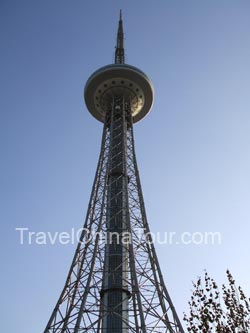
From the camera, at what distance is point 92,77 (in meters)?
31.7

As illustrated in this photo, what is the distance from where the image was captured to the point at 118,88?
32156 mm

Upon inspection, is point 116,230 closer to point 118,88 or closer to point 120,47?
point 118,88

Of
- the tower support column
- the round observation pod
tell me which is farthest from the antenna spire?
the tower support column

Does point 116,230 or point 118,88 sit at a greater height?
point 118,88

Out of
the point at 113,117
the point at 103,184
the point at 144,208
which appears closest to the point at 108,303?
the point at 144,208

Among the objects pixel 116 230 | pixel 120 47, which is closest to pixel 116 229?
pixel 116 230

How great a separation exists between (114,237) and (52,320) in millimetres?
5967

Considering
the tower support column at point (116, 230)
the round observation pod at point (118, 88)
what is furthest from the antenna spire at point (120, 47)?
the tower support column at point (116, 230)

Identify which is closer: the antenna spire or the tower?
the tower

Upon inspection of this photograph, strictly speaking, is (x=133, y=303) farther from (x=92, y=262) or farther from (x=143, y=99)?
(x=143, y=99)

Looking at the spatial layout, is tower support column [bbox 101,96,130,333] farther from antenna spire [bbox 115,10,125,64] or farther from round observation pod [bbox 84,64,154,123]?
antenna spire [bbox 115,10,125,64]

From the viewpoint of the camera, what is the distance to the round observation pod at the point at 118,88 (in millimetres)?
31312

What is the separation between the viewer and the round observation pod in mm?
31312

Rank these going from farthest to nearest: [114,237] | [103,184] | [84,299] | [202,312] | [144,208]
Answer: [103,184], [144,208], [114,237], [84,299], [202,312]
